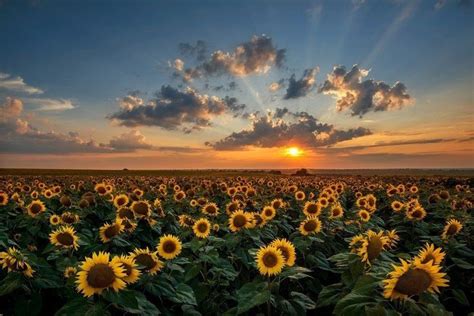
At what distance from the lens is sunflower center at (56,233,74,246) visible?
5.54 meters

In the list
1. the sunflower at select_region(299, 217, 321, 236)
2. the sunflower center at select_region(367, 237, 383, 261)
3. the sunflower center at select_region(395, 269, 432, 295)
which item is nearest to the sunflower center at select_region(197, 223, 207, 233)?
the sunflower at select_region(299, 217, 321, 236)

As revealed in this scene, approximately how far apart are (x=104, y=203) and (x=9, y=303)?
16.9 feet

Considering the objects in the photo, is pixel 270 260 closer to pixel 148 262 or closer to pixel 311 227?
pixel 148 262

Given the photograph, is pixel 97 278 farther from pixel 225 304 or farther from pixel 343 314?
pixel 225 304

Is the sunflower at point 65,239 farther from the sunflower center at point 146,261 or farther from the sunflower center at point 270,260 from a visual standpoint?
the sunflower center at point 270,260

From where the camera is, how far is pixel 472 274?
24.9 ft

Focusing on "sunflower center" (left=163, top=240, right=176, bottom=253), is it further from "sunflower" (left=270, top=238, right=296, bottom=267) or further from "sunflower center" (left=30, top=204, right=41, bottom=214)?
"sunflower center" (left=30, top=204, right=41, bottom=214)

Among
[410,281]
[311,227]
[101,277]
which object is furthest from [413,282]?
[311,227]

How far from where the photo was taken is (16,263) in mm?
4391

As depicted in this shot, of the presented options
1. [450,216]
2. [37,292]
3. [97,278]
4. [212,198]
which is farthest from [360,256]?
[212,198]

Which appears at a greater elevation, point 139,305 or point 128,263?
point 128,263

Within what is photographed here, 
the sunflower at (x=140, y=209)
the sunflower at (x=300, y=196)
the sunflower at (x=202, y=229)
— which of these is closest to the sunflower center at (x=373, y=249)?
the sunflower at (x=202, y=229)

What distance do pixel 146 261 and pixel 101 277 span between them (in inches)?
37.0

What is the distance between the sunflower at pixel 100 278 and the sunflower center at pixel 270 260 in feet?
6.38
